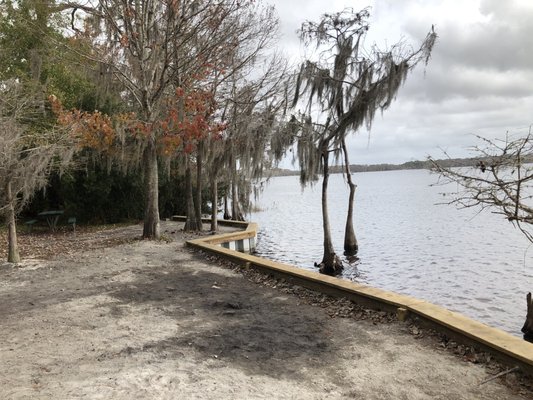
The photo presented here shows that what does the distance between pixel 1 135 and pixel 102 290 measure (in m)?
3.51

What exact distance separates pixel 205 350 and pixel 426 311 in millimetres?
2368

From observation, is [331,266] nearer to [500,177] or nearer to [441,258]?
[441,258]

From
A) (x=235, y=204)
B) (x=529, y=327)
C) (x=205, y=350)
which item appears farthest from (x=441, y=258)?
(x=205, y=350)

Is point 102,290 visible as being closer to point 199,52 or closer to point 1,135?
point 1,135

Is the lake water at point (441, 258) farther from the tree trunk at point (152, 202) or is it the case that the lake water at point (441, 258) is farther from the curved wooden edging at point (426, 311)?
the tree trunk at point (152, 202)

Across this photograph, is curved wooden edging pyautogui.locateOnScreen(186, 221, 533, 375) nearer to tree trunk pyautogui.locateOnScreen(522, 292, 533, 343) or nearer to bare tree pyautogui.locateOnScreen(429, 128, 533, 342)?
bare tree pyautogui.locateOnScreen(429, 128, 533, 342)

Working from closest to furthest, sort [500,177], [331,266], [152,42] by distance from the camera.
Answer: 1. [500,177]
2. [152,42]
3. [331,266]

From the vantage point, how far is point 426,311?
4660mm

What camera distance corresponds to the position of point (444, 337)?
14.1 ft

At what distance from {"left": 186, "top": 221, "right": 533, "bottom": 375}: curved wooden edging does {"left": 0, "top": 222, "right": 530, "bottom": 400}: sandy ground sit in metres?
0.24

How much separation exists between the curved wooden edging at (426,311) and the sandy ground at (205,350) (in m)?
0.24

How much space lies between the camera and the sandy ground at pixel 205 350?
3.35 m

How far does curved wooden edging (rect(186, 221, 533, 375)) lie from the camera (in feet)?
12.0

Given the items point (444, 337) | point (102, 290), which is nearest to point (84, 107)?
point (102, 290)
